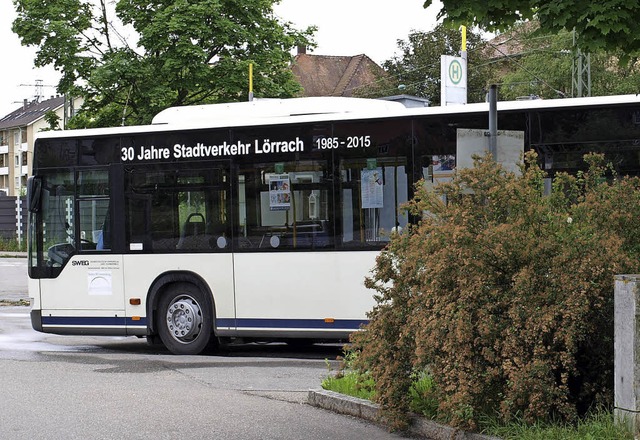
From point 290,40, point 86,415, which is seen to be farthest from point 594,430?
point 290,40

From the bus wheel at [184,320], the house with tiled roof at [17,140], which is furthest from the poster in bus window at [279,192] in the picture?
the house with tiled roof at [17,140]

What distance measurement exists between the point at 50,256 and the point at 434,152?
18.7ft

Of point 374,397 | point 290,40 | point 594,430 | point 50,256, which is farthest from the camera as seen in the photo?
point 290,40

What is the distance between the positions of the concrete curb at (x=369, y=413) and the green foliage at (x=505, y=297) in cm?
11

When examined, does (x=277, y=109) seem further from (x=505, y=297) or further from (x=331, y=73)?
(x=331, y=73)

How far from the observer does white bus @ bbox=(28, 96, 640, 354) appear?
12570 millimetres

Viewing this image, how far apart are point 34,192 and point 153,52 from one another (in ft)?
51.2

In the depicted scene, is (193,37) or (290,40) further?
(290,40)

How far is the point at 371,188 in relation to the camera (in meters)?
12.8

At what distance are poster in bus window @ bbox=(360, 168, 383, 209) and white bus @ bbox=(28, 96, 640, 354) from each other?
0.02 metres

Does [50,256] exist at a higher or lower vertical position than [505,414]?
higher

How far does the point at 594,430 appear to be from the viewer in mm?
6691

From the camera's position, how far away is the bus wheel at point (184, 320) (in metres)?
13.6

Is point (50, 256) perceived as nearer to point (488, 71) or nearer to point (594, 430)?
point (594, 430)
